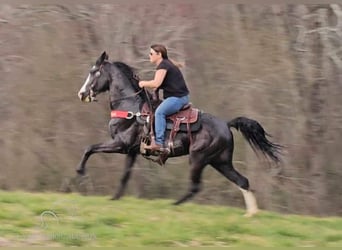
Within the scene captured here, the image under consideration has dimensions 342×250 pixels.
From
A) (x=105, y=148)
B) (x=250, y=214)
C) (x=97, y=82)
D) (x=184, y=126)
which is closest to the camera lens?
(x=250, y=214)

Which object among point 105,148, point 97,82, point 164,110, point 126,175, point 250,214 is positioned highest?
point 97,82

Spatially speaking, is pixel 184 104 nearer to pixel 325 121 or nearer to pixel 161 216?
pixel 161 216

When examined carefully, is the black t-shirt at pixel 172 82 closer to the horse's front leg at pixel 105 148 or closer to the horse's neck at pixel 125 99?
the horse's neck at pixel 125 99

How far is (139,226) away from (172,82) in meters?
2.47

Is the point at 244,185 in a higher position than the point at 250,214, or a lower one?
higher

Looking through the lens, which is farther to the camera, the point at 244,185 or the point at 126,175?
→ the point at 126,175

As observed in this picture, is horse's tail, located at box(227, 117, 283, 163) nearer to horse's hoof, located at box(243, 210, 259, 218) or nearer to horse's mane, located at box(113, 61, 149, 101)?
horse's hoof, located at box(243, 210, 259, 218)

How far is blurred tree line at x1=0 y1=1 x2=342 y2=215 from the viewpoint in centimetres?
1516

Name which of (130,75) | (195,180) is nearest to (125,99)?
(130,75)

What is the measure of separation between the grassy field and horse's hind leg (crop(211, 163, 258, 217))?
0.15m

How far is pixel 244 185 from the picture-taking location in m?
11.1

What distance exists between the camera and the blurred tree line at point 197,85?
15.2 metres

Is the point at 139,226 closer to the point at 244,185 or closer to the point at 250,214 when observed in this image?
the point at 250,214

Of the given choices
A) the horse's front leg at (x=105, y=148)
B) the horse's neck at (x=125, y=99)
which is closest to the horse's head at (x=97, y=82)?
the horse's neck at (x=125, y=99)
